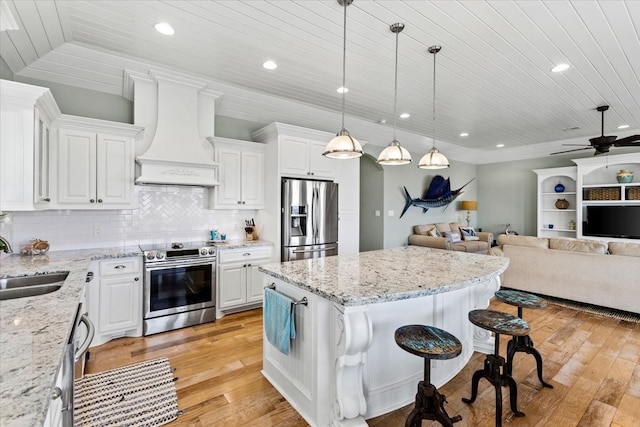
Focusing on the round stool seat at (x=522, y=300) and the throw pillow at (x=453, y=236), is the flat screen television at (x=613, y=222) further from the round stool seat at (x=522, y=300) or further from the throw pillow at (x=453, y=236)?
the round stool seat at (x=522, y=300)

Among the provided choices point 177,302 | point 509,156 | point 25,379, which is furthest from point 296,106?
point 509,156

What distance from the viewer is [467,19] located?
95.3 inches

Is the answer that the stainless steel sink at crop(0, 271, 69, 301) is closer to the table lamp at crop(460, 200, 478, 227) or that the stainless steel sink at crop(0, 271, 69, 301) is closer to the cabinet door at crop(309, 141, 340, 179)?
the cabinet door at crop(309, 141, 340, 179)

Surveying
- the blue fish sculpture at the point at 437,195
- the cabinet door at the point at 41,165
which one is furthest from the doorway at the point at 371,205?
the cabinet door at the point at 41,165

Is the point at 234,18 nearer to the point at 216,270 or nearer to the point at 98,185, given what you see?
the point at 98,185

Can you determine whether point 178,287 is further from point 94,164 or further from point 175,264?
point 94,164

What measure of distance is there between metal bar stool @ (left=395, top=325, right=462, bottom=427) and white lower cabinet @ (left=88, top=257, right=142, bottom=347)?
2.75 metres

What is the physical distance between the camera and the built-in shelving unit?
7.00 metres

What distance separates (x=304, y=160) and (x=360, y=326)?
9.83ft

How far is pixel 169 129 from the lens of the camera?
137 inches

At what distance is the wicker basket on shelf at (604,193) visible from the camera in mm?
6266

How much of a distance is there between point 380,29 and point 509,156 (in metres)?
6.96

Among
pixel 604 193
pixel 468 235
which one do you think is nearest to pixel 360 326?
pixel 468 235

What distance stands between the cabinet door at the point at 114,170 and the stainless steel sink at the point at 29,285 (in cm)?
116
